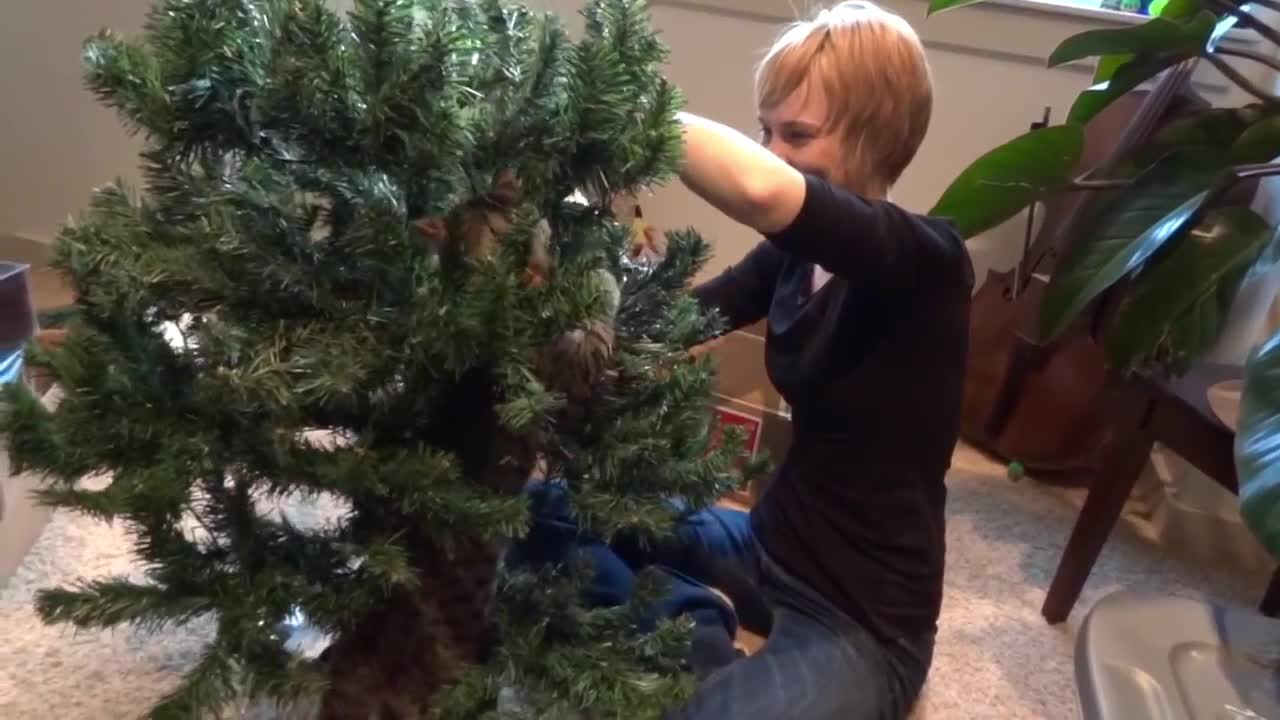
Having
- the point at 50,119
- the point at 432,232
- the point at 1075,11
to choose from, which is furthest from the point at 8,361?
the point at 1075,11

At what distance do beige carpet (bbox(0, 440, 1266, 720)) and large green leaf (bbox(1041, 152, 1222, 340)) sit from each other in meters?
0.49

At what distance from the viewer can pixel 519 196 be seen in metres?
0.64

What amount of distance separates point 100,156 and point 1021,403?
2030 mm

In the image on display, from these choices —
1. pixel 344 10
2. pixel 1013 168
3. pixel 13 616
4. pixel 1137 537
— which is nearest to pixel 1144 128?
pixel 1013 168

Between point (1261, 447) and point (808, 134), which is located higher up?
point (808, 134)

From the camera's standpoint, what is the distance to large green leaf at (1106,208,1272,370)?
4.33 ft

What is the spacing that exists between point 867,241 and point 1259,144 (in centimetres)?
72

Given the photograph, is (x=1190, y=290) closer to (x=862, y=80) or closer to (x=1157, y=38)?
(x=1157, y=38)

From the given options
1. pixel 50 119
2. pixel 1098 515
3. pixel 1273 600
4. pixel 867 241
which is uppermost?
pixel 50 119

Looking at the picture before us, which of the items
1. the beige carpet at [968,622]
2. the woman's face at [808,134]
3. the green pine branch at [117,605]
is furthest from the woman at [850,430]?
the green pine branch at [117,605]

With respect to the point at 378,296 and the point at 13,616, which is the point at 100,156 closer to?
the point at 13,616

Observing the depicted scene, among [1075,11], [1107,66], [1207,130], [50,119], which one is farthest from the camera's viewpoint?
[50,119]

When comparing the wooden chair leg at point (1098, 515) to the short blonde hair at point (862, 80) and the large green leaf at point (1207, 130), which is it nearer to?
the large green leaf at point (1207, 130)

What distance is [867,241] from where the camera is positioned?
0.91 meters
